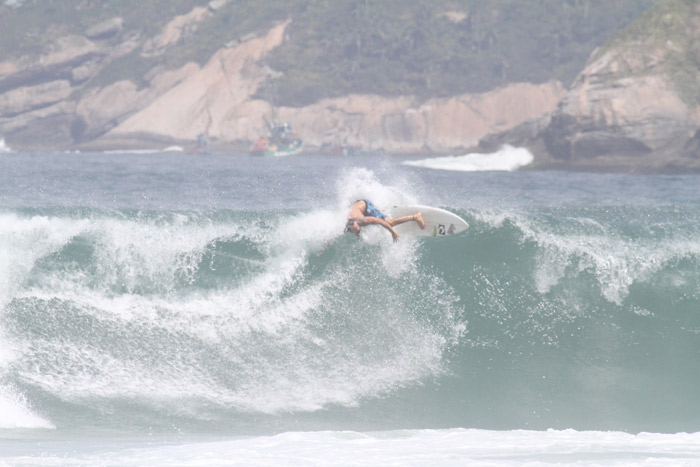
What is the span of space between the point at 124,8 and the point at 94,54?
14.7 m

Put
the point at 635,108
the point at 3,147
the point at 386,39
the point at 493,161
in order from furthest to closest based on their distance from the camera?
the point at 386,39, the point at 3,147, the point at 493,161, the point at 635,108

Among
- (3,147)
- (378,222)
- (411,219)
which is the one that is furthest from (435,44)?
(378,222)

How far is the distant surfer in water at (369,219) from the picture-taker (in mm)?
13086

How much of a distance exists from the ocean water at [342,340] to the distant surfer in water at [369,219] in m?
0.41

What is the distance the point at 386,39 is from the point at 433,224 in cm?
9932

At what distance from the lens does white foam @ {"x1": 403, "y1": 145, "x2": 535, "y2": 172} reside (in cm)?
5353

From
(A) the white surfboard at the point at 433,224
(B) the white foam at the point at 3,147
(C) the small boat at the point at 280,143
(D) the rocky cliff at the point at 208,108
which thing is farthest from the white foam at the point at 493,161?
(B) the white foam at the point at 3,147

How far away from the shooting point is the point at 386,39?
110562 mm

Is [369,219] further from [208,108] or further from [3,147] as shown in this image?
[3,147]

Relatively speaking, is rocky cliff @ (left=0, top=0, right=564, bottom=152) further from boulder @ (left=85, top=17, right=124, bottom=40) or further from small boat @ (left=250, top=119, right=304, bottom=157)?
small boat @ (left=250, top=119, right=304, bottom=157)

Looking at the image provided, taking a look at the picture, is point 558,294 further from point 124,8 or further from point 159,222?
point 124,8

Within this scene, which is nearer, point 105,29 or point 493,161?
point 493,161

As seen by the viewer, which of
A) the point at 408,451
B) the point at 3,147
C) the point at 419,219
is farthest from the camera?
the point at 3,147

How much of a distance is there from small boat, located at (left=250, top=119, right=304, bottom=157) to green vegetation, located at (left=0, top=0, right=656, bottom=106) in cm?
941
